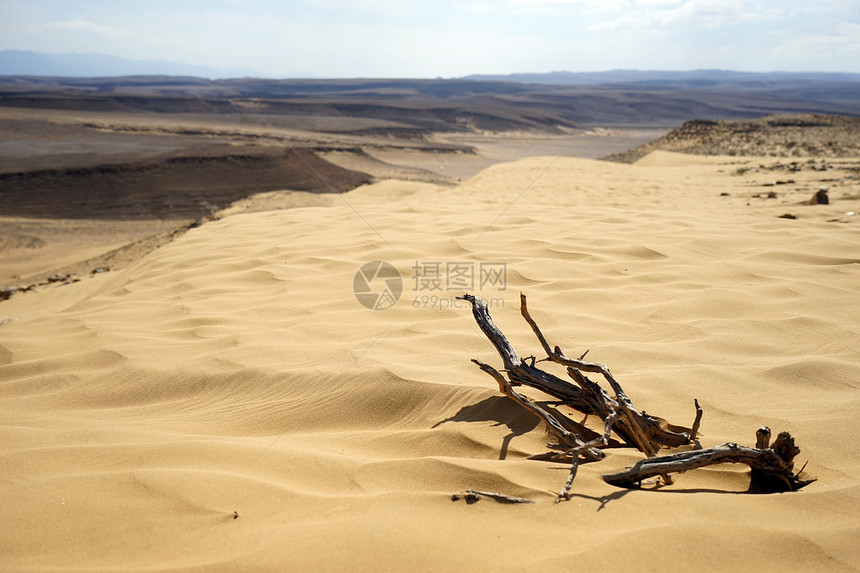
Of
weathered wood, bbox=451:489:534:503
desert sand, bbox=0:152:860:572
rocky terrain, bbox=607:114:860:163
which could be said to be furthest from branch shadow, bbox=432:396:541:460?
rocky terrain, bbox=607:114:860:163

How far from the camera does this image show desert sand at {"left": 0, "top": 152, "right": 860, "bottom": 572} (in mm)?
1437

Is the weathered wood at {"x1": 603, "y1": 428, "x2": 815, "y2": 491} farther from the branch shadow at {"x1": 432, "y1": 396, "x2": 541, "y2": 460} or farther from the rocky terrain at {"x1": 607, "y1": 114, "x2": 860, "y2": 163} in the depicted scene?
the rocky terrain at {"x1": 607, "y1": 114, "x2": 860, "y2": 163}

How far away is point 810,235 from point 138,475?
15.2ft

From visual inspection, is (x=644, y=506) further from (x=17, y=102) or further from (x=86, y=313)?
(x=17, y=102)

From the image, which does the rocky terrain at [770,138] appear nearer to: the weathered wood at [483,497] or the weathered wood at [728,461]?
the weathered wood at [728,461]

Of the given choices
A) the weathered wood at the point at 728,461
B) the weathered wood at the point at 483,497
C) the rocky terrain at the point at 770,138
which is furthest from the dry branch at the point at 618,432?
the rocky terrain at the point at 770,138

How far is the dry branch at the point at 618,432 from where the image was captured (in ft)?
5.22

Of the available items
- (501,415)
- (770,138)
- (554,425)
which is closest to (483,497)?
(554,425)

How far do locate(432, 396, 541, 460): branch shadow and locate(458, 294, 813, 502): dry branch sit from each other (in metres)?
0.07

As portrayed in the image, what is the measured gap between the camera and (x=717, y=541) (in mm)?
1416

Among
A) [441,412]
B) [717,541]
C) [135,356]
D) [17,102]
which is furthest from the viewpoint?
[17,102]

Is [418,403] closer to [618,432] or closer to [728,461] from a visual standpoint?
[618,432]

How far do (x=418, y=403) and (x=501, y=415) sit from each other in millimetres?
333

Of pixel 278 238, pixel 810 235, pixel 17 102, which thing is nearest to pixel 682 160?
pixel 810 235
